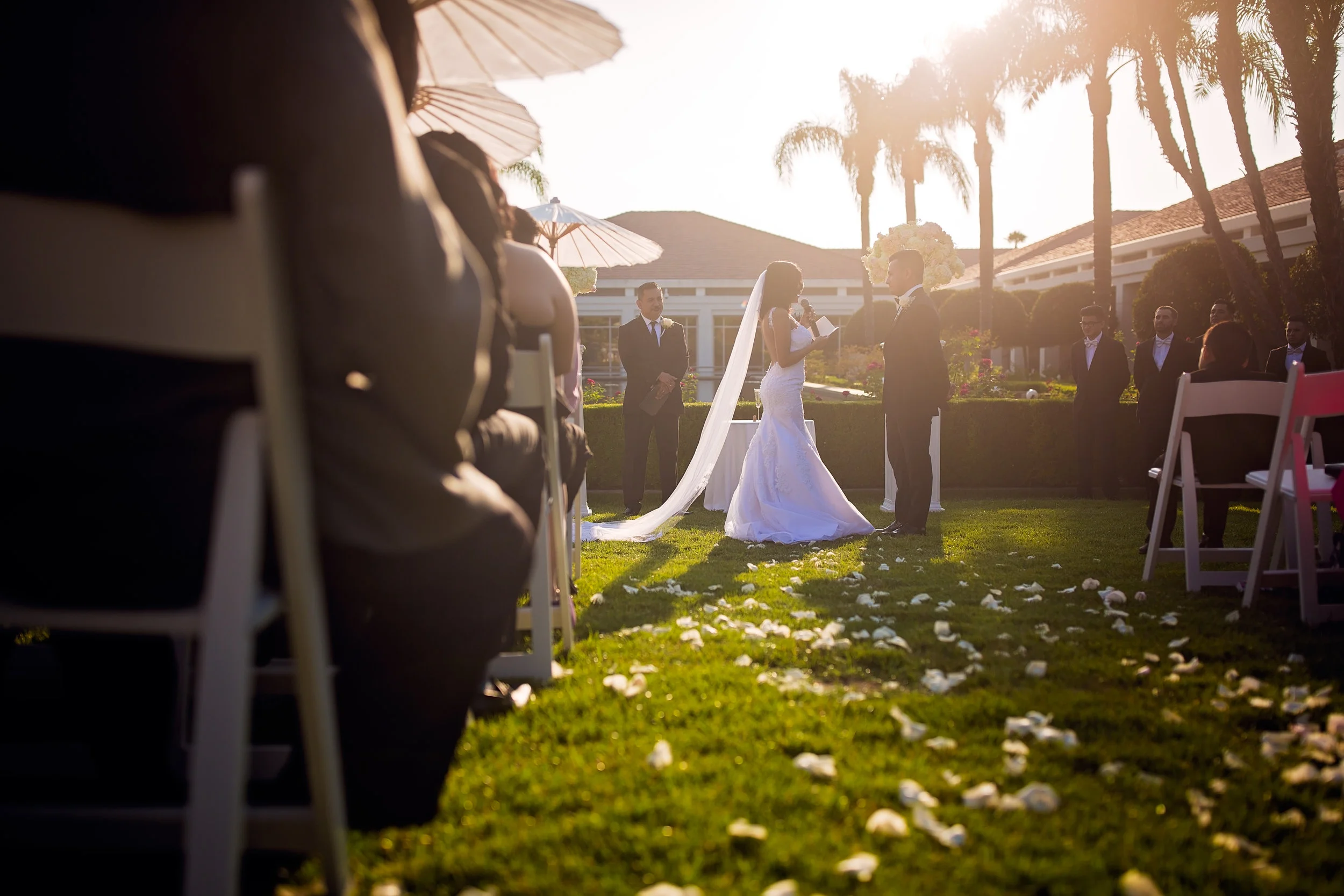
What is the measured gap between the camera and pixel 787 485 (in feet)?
28.7

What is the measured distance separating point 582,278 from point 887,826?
11.7 m

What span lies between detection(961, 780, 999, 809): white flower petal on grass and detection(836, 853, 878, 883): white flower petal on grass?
1.56 feet

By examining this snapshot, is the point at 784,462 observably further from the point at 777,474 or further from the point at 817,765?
the point at 817,765

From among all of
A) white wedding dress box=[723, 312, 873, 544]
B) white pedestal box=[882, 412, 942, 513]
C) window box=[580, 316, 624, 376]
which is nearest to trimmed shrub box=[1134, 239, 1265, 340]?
white pedestal box=[882, 412, 942, 513]

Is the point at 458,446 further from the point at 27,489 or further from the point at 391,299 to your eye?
the point at 27,489

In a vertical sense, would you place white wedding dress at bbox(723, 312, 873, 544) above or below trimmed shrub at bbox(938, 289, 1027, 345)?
below

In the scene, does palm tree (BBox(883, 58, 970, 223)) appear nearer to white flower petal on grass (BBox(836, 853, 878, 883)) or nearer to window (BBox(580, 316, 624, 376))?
window (BBox(580, 316, 624, 376))

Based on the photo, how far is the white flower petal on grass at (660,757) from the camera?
2.49 m

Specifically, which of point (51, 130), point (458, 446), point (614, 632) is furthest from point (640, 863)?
point (614, 632)

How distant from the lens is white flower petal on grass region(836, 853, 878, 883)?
6.11 feet

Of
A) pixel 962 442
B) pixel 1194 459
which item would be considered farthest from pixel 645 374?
pixel 1194 459

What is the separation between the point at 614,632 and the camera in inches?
173

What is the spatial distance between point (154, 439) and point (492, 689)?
1.97m

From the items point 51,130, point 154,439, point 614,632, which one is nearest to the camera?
point 51,130
